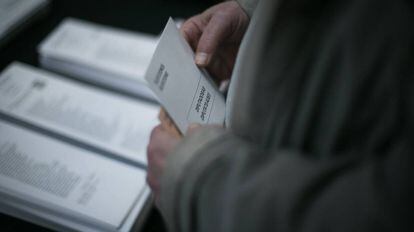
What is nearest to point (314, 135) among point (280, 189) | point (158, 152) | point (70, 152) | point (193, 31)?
point (280, 189)

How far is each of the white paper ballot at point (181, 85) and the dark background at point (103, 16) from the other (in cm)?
45

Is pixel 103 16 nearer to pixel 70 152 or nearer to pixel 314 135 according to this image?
pixel 70 152

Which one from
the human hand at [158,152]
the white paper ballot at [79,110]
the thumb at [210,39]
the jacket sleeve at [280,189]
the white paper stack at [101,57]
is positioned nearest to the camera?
the jacket sleeve at [280,189]

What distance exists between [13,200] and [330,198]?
17.3 inches

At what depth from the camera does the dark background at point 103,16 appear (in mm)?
828

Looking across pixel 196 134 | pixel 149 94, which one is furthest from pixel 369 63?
pixel 149 94

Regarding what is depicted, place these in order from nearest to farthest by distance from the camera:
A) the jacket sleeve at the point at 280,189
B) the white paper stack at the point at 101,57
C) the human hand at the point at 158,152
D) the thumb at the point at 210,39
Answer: the jacket sleeve at the point at 280,189, the human hand at the point at 158,152, the thumb at the point at 210,39, the white paper stack at the point at 101,57

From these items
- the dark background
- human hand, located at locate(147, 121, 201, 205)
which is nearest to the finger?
human hand, located at locate(147, 121, 201, 205)

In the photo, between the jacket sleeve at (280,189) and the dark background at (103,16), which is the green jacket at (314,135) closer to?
the jacket sleeve at (280,189)

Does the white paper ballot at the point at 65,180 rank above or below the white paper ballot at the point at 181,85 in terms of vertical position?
below

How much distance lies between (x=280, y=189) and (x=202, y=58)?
25cm

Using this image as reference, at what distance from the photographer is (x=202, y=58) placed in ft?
1.71

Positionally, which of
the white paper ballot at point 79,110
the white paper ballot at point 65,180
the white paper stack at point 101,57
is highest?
the white paper stack at point 101,57

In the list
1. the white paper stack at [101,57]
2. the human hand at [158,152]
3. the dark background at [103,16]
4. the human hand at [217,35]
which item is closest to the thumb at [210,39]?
the human hand at [217,35]
